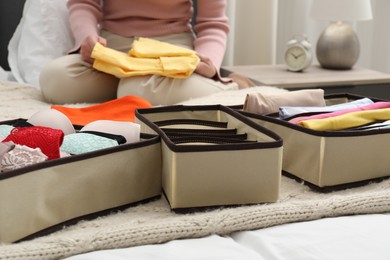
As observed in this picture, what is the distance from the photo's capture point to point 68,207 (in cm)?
88

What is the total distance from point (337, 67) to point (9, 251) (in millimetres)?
1941

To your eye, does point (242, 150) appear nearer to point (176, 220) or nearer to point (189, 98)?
point (176, 220)

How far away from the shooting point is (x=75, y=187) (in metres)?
0.88

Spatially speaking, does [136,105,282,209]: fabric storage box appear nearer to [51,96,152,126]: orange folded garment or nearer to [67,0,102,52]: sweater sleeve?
[51,96,152,126]: orange folded garment

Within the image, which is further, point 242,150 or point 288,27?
point 288,27

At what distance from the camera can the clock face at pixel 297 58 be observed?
7.82ft

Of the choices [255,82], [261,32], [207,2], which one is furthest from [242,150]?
[261,32]

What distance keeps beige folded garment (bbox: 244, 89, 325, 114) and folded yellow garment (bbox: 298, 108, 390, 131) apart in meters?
0.16

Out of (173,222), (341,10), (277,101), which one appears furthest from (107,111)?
(341,10)

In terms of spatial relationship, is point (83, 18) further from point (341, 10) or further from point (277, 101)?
point (277, 101)

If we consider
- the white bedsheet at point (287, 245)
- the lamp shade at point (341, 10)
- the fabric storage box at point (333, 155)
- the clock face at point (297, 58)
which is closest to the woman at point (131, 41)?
the clock face at point (297, 58)

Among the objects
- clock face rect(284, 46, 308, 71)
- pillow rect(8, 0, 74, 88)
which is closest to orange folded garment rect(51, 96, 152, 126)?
pillow rect(8, 0, 74, 88)

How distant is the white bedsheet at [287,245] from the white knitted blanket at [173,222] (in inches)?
0.6

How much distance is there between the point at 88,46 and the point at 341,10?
1.00m
